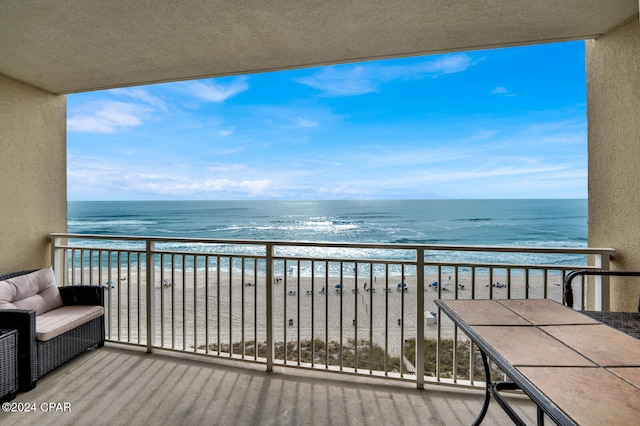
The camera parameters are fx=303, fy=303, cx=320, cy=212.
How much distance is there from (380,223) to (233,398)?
70.1 ft

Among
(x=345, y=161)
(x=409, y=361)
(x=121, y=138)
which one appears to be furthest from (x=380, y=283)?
(x=121, y=138)

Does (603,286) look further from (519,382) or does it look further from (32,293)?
(32,293)

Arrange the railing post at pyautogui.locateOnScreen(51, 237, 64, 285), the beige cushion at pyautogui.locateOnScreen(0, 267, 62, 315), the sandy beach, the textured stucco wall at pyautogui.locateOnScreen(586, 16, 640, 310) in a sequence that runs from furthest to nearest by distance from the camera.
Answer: the sandy beach < the railing post at pyautogui.locateOnScreen(51, 237, 64, 285) < the beige cushion at pyautogui.locateOnScreen(0, 267, 62, 315) < the textured stucco wall at pyautogui.locateOnScreen(586, 16, 640, 310)

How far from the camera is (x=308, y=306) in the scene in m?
8.64

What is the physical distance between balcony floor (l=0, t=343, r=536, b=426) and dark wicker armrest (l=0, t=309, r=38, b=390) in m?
0.11

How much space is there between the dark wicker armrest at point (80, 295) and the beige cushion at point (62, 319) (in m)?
0.06

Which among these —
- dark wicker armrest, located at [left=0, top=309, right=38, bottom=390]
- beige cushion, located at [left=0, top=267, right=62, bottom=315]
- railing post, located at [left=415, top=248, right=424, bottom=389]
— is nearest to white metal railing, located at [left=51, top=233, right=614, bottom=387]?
railing post, located at [left=415, top=248, right=424, bottom=389]

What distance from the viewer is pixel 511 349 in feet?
3.34

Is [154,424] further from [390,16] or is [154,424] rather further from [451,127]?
[451,127]

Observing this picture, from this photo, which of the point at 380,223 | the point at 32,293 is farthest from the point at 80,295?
the point at 380,223

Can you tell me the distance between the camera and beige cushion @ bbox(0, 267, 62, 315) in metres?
2.47

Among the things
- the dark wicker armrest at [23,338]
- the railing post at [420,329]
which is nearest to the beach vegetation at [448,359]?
the railing post at [420,329]

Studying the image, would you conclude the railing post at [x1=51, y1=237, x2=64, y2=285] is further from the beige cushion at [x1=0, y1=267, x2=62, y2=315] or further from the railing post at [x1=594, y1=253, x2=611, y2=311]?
the railing post at [x1=594, y1=253, x2=611, y2=311]

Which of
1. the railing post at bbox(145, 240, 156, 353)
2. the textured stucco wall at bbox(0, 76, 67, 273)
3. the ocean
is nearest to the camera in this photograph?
the railing post at bbox(145, 240, 156, 353)
